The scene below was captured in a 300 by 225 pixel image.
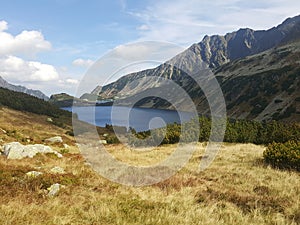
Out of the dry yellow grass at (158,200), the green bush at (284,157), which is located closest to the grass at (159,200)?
the dry yellow grass at (158,200)

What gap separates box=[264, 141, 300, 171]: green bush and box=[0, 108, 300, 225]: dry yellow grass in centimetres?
202

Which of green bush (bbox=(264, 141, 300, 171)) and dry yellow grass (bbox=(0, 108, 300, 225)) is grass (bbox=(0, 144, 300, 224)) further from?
green bush (bbox=(264, 141, 300, 171))

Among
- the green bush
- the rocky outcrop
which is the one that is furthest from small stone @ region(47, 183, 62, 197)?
the green bush

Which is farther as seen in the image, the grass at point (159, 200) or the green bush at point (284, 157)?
the green bush at point (284, 157)

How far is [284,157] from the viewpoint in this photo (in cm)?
1783

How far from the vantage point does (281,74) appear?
11512 cm

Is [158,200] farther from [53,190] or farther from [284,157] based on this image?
[284,157]

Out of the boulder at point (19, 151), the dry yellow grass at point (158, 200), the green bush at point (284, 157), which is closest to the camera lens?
the dry yellow grass at point (158, 200)

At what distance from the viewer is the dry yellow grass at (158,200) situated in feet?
25.3

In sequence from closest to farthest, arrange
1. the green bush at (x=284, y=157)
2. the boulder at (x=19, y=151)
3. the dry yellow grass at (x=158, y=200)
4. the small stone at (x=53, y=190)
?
1. the dry yellow grass at (x=158, y=200)
2. the small stone at (x=53, y=190)
3. the green bush at (x=284, y=157)
4. the boulder at (x=19, y=151)

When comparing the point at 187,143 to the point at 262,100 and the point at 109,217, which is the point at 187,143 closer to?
the point at 109,217

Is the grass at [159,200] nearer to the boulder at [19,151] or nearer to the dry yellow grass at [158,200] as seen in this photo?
the dry yellow grass at [158,200]

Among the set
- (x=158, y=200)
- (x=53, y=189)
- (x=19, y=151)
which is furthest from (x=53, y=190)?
(x=19, y=151)

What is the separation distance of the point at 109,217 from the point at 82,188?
4.36 m
